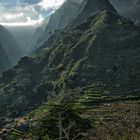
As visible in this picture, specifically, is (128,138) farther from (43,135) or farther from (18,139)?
(18,139)

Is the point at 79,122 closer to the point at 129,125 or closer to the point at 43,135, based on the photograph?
the point at 43,135

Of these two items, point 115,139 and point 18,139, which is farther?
point 18,139

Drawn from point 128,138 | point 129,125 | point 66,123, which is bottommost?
point 128,138

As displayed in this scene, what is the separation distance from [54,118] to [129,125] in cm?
546

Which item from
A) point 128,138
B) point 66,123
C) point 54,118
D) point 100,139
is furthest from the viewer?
point 66,123

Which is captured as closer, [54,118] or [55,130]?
[54,118]

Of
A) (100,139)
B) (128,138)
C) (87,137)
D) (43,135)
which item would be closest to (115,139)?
(128,138)

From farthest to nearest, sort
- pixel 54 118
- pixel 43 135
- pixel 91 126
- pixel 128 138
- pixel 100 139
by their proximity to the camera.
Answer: pixel 91 126, pixel 43 135, pixel 54 118, pixel 100 139, pixel 128 138

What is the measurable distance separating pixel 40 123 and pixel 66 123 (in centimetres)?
244

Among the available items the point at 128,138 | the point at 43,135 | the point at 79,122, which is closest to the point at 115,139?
the point at 128,138

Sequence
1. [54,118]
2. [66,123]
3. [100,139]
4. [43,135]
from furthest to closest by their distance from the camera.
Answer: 1. [66,123]
2. [43,135]
3. [54,118]
4. [100,139]

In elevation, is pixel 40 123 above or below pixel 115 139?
above

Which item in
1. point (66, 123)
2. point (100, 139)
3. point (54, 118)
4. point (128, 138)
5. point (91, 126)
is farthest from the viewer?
point (91, 126)

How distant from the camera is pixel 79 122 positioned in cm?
3831
